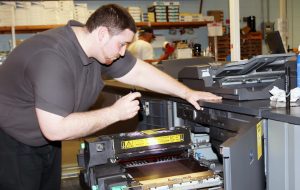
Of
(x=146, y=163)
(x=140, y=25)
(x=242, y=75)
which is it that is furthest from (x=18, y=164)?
(x=140, y=25)

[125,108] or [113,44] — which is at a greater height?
[113,44]

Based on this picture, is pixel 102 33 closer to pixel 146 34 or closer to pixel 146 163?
pixel 146 163

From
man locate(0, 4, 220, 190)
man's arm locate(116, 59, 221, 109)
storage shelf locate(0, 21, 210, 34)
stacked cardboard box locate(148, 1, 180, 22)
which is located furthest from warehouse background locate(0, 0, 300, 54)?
man locate(0, 4, 220, 190)

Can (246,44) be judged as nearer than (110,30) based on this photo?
No

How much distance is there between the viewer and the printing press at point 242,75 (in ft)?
4.54

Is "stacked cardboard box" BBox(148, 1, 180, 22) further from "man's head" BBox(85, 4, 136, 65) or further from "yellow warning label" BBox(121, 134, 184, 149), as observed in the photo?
"yellow warning label" BBox(121, 134, 184, 149)

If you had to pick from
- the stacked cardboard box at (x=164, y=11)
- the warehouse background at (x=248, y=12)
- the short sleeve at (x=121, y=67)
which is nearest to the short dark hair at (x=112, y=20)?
the short sleeve at (x=121, y=67)

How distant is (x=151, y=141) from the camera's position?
1.41 meters

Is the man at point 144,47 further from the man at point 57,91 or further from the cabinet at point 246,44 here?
the man at point 57,91

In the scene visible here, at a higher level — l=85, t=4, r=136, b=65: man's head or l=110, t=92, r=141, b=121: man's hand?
l=85, t=4, r=136, b=65: man's head

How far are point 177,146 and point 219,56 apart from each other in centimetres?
432

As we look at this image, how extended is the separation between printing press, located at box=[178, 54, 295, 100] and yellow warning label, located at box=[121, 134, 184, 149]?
0.79ft

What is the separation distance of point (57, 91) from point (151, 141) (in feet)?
1.32

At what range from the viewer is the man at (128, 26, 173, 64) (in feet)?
14.2
